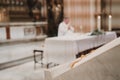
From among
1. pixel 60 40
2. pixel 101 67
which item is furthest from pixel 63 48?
pixel 101 67

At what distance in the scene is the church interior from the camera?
238 cm

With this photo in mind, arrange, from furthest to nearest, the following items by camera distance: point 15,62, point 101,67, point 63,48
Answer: point 15,62 → point 63,48 → point 101,67

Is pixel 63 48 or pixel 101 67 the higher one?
pixel 101 67

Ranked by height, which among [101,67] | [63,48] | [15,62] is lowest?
[15,62]

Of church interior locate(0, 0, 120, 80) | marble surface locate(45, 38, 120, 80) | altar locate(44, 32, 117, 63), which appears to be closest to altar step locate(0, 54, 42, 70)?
church interior locate(0, 0, 120, 80)

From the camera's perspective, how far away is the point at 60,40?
5020 millimetres

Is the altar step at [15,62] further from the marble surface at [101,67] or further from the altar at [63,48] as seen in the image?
the marble surface at [101,67]

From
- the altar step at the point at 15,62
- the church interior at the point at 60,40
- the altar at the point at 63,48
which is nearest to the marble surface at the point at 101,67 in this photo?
the church interior at the point at 60,40

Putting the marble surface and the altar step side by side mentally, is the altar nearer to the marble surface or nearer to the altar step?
the altar step

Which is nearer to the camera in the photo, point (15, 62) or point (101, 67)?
point (101, 67)

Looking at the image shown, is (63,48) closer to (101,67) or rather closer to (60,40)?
(60,40)

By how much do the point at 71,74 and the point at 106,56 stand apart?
0.45 metres

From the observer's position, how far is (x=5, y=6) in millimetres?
12312

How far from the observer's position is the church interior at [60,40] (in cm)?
238
